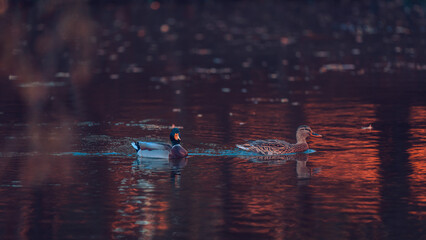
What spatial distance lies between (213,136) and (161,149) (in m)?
2.73

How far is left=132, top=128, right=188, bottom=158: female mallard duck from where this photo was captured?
19827 millimetres

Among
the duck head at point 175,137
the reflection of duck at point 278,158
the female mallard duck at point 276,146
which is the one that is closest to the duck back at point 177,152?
the duck head at point 175,137

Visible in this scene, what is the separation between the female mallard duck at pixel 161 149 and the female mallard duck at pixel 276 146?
1.34 meters

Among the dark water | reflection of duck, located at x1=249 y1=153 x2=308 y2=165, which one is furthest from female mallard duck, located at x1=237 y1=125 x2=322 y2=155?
the dark water

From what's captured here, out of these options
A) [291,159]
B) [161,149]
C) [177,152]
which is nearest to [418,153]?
[291,159]

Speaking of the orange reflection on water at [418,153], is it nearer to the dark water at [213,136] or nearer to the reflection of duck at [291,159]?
the dark water at [213,136]


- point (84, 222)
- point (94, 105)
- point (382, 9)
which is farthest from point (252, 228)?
point (382, 9)

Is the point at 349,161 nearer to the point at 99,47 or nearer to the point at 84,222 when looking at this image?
the point at 84,222

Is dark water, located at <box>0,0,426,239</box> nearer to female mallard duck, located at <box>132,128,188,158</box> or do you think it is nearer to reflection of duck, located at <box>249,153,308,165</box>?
reflection of duck, located at <box>249,153,308,165</box>

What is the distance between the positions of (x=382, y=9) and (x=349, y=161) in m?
74.8

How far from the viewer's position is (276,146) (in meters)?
20.3

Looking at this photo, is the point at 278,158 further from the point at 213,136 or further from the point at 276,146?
the point at 213,136

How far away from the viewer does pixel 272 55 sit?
46.4m

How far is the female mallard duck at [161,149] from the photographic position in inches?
781
